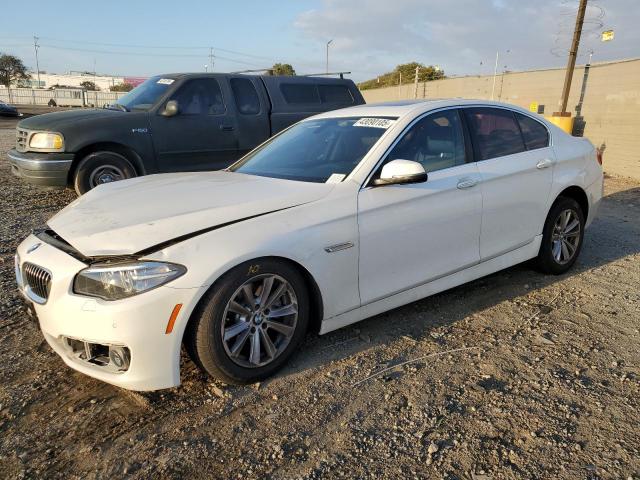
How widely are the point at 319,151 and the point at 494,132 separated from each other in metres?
1.50

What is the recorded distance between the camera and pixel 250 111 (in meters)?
7.62

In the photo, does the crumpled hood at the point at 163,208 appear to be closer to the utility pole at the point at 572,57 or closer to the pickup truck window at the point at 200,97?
the pickup truck window at the point at 200,97

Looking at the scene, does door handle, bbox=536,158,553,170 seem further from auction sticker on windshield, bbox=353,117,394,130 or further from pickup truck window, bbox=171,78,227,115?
pickup truck window, bbox=171,78,227,115

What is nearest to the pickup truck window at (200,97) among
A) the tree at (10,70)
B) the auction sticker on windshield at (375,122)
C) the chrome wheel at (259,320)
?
the auction sticker on windshield at (375,122)

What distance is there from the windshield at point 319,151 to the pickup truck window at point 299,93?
4.01 m

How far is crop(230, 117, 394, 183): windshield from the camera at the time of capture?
343 cm

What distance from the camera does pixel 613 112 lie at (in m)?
11.9

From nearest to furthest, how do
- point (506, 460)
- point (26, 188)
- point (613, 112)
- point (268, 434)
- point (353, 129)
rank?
point (506, 460) → point (268, 434) → point (353, 129) → point (26, 188) → point (613, 112)

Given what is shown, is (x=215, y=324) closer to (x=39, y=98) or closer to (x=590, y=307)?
(x=590, y=307)

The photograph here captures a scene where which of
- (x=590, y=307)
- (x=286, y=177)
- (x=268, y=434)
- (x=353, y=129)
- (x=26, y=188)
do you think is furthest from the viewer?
(x=26, y=188)

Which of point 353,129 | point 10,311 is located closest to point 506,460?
point 353,129

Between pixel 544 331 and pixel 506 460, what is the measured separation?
5.00 ft

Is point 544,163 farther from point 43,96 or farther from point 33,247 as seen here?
point 43,96

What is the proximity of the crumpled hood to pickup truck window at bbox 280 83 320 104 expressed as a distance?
4.75 meters
